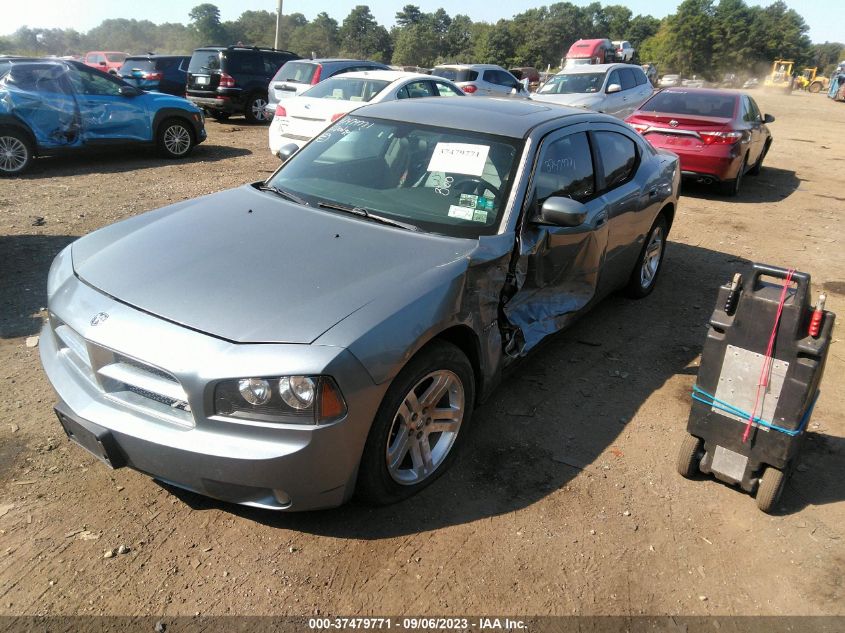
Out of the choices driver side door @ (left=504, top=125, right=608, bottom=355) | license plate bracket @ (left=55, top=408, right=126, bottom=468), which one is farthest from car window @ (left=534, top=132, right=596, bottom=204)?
license plate bracket @ (left=55, top=408, right=126, bottom=468)

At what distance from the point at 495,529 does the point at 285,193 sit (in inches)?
89.6

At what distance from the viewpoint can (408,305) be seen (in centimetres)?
271

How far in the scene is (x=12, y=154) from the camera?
927 cm

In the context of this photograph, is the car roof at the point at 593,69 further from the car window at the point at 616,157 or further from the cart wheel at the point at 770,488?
the cart wheel at the point at 770,488

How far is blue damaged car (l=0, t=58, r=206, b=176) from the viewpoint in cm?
920

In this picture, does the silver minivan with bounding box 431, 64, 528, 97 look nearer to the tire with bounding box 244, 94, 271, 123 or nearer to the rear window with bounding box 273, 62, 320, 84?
the rear window with bounding box 273, 62, 320, 84

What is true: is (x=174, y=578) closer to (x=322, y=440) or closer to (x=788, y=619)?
(x=322, y=440)

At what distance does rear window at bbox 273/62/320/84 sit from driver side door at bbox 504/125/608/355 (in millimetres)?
10719

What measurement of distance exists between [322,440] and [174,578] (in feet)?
2.77

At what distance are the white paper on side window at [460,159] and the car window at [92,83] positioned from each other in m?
8.35

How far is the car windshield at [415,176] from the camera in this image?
3482mm

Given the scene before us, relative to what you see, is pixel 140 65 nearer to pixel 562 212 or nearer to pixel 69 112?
pixel 69 112

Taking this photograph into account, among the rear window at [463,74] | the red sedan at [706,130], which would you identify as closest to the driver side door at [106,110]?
the red sedan at [706,130]

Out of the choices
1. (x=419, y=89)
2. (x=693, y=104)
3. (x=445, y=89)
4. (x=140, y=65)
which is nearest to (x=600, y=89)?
(x=693, y=104)
